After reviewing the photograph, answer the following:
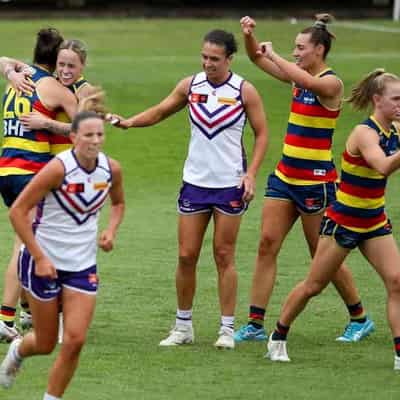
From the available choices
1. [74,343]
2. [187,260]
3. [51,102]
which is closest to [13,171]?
[51,102]

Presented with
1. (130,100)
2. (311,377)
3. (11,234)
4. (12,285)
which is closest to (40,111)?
(12,285)

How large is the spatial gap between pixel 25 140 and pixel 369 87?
2.37 metres

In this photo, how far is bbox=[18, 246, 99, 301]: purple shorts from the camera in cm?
765

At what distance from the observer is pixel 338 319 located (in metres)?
10.6

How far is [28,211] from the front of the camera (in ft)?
24.7

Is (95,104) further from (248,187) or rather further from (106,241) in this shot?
(248,187)

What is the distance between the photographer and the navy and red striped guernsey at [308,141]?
32.1 feet

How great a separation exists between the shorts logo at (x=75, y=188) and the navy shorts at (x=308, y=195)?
2547 mm

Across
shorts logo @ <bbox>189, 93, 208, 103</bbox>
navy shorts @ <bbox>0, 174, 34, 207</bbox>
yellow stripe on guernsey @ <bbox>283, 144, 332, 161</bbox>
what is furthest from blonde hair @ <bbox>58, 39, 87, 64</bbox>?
yellow stripe on guernsey @ <bbox>283, 144, 332, 161</bbox>

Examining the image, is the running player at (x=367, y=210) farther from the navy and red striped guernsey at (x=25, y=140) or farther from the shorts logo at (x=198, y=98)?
the navy and red striped guernsey at (x=25, y=140)

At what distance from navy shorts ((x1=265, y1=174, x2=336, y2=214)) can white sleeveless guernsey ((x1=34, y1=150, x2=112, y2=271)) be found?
2.36 metres

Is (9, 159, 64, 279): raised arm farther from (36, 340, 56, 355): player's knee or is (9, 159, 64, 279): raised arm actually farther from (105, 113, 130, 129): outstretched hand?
(105, 113, 130, 129): outstretched hand

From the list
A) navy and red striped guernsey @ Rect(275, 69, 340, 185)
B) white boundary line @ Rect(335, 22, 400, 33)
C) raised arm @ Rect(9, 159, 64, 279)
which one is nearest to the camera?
raised arm @ Rect(9, 159, 64, 279)

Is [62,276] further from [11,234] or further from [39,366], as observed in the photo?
[11,234]
